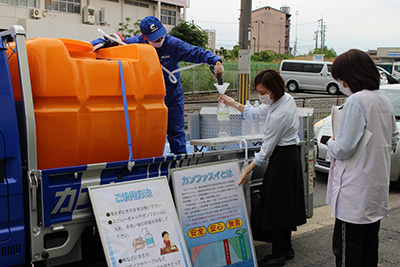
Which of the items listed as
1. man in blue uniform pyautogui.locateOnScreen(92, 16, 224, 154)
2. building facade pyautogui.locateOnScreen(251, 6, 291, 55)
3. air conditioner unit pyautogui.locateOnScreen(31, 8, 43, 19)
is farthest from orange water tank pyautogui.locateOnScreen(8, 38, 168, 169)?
building facade pyautogui.locateOnScreen(251, 6, 291, 55)

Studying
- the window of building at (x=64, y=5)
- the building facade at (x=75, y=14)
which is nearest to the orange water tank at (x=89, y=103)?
the building facade at (x=75, y=14)

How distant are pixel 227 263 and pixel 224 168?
0.81m

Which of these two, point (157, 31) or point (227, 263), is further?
point (157, 31)

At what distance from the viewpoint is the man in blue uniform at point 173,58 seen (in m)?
4.54

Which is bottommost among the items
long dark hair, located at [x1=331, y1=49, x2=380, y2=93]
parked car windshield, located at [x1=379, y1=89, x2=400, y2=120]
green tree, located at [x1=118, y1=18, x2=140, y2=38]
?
parked car windshield, located at [x1=379, y1=89, x2=400, y2=120]

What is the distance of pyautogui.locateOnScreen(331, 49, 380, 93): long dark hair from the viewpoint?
301 cm

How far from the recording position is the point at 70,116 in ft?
10.4

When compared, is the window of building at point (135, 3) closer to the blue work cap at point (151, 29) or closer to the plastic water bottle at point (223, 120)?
the blue work cap at point (151, 29)

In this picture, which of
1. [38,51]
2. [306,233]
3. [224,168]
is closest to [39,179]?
[38,51]

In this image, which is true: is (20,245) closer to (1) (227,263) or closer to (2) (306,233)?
(1) (227,263)

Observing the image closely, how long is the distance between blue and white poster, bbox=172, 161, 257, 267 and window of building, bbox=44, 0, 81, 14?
100ft

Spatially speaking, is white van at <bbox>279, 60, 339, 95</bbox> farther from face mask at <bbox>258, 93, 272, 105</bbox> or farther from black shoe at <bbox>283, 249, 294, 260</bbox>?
face mask at <bbox>258, 93, 272, 105</bbox>

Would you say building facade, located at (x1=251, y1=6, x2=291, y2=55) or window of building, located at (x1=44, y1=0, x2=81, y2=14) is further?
building facade, located at (x1=251, y1=6, x2=291, y2=55)

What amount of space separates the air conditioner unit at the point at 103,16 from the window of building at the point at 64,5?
1.66 metres
